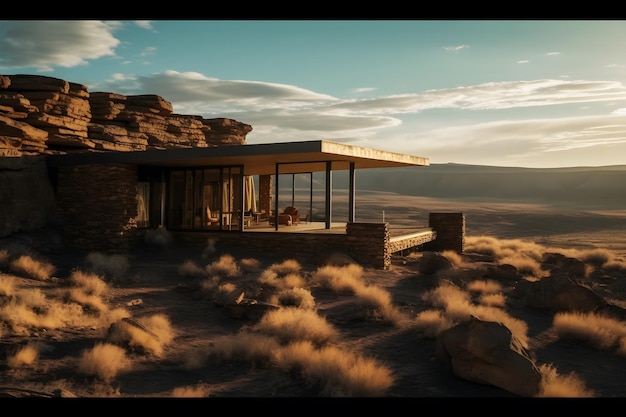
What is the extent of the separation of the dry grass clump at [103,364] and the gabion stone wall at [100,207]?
1186cm

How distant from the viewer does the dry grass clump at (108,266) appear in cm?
1475

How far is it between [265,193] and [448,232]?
11.0 meters

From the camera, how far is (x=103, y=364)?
756 cm

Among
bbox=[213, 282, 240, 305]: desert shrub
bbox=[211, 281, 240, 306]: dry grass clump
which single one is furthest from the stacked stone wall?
bbox=[213, 282, 240, 305]: desert shrub

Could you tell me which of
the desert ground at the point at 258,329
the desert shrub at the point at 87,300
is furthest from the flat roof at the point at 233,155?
the desert shrub at the point at 87,300

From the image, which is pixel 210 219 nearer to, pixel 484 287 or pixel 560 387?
pixel 484 287

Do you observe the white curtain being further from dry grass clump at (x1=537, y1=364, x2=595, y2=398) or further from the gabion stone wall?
dry grass clump at (x1=537, y1=364, x2=595, y2=398)

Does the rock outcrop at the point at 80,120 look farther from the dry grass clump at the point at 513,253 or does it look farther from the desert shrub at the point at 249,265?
the dry grass clump at the point at 513,253

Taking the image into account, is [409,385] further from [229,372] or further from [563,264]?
[563,264]

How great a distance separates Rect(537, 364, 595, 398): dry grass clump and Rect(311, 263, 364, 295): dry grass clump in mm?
6577

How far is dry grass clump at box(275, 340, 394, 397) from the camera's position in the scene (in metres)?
6.96

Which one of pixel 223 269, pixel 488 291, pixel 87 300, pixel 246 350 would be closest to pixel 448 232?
pixel 488 291

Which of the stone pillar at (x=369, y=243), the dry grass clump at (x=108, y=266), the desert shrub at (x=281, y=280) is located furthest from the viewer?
the stone pillar at (x=369, y=243)
